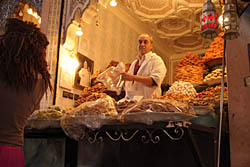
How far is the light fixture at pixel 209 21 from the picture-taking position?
1663 mm

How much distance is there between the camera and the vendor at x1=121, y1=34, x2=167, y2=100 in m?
3.78

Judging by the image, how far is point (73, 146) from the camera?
2314 millimetres

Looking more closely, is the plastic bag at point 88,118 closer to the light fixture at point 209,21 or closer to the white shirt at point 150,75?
the light fixture at point 209,21

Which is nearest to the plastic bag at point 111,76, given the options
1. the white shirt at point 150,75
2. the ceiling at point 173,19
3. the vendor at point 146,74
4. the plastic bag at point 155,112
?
the vendor at point 146,74

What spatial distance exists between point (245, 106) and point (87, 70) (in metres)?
3.75

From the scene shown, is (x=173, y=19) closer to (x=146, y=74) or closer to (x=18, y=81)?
(x=146, y=74)

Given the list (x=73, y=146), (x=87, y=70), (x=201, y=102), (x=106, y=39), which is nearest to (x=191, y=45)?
(x=106, y=39)

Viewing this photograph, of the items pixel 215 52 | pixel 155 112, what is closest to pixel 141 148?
pixel 155 112

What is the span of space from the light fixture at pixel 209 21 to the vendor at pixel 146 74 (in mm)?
1918

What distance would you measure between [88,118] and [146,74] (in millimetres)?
2048

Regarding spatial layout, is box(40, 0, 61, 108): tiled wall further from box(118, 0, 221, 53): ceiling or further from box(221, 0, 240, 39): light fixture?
box(221, 0, 240, 39): light fixture

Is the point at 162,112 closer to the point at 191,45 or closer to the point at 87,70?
the point at 87,70

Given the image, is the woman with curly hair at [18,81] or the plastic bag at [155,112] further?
the plastic bag at [155,112]

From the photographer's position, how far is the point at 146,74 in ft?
13.0
